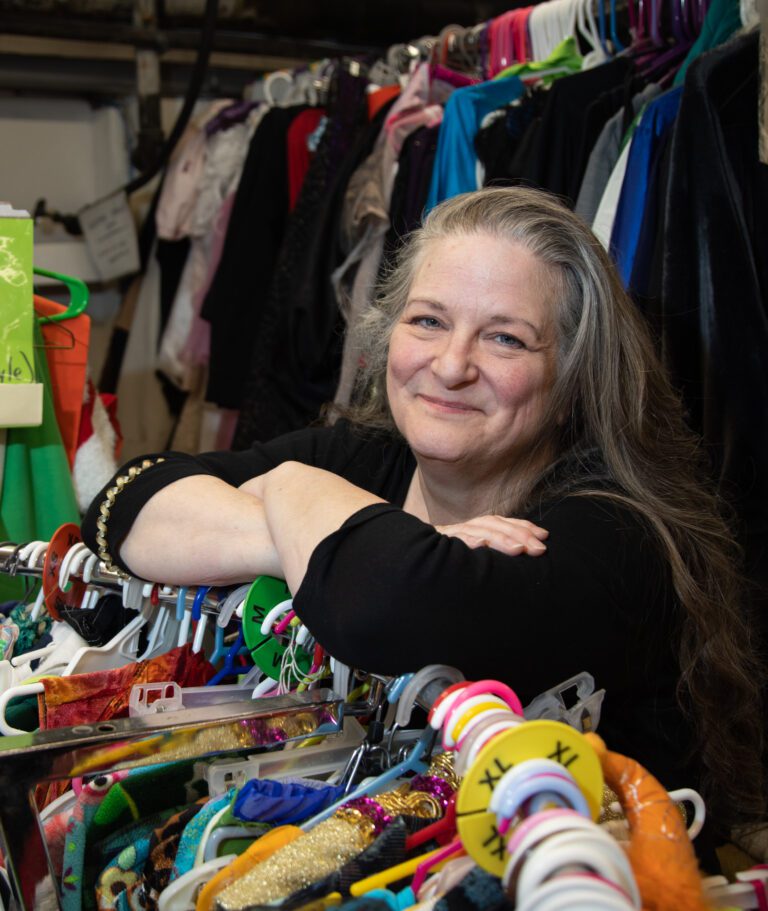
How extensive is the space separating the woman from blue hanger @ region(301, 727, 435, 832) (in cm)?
6

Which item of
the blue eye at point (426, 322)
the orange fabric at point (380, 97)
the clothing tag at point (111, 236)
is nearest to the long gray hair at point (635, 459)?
the blue eye at point (426, 322)

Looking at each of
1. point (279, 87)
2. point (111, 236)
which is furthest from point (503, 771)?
point (111, 236)

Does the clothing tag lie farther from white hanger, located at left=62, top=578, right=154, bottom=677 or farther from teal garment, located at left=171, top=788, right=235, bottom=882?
teal garment, located at left=171, top=788, right=235, bottom=882

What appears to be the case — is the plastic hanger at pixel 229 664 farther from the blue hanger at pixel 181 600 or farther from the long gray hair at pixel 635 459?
the long gray hair at pixel 635 459

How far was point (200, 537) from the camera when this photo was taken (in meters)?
1.07

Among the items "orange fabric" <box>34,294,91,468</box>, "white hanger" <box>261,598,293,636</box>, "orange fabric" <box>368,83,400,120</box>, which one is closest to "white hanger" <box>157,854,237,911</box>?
"white hanger" <box>261,598,293,636</box>

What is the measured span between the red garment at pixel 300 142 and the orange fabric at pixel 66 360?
109 cm

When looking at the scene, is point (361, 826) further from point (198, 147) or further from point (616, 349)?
point (198, 147)

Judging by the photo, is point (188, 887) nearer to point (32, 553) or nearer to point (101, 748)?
point (101, 748)

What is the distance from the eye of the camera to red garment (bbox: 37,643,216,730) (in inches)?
37.1

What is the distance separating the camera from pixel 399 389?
1193mm

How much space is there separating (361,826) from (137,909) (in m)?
0.20

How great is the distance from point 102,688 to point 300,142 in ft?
6.50

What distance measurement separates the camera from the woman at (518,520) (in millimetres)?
855
